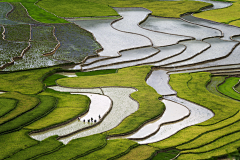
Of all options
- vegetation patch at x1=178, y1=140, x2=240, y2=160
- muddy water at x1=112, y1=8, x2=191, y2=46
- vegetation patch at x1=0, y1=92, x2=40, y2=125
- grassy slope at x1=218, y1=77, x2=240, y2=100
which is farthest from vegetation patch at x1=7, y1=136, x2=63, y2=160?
muddy water at x1=112, y1=8, x2=191, y2=46

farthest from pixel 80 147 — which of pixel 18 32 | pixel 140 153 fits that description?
pixel 18 32

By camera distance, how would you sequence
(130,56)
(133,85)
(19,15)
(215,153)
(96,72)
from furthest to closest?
1. (19,15)
2. (130,56)
3. (96,72)
4. (133,85)
5. (215,153)

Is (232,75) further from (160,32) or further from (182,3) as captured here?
(182,3)

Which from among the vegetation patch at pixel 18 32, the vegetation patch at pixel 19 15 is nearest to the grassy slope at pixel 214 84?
the vegetation patch at pixel 18 32

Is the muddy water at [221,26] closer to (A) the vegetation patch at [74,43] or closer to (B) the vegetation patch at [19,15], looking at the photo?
(A) the vegetation patch at [74,43]

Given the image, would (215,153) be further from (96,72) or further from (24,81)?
(96,72)

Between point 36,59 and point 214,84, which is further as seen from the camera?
point 36,59
